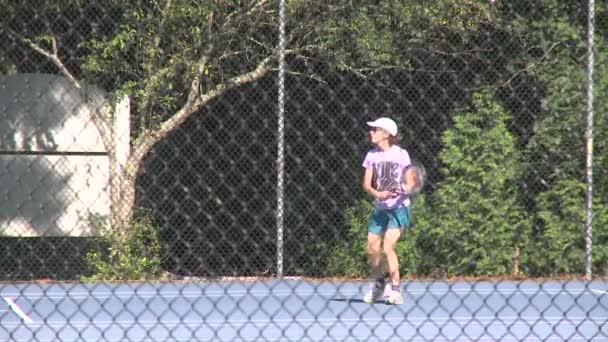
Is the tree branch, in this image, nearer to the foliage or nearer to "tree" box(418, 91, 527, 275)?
the foliage

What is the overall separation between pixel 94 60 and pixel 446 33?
203 centimetres

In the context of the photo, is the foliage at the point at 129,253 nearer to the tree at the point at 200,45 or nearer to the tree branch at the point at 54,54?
the tree at the point at 200,45

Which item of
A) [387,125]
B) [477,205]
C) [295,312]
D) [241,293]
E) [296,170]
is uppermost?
[387,125]

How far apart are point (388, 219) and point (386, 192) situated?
22 cm

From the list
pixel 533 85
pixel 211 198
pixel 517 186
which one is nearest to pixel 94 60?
pixel 211 198

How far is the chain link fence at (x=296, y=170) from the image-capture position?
7.50 m

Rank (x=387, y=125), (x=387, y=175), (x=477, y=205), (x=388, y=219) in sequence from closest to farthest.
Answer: (x=387, y=125) → (x=387, y=175) → (x=388, y=219) → (x=477, y=205)

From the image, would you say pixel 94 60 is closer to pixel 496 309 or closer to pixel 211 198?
pixel 211 198

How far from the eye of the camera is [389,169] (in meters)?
8.11

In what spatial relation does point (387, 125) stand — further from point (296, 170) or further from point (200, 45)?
point (200, 45)

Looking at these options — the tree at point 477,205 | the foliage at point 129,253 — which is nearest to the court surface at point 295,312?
the foliage at point 129,253

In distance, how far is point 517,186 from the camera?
966cm

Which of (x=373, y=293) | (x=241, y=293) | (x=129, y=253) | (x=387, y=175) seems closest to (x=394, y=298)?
(x=373, y=293)

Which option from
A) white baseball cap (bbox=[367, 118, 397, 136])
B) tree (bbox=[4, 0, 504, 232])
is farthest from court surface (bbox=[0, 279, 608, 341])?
white baseball cap (bbox=[367, 118, 397, 136])
